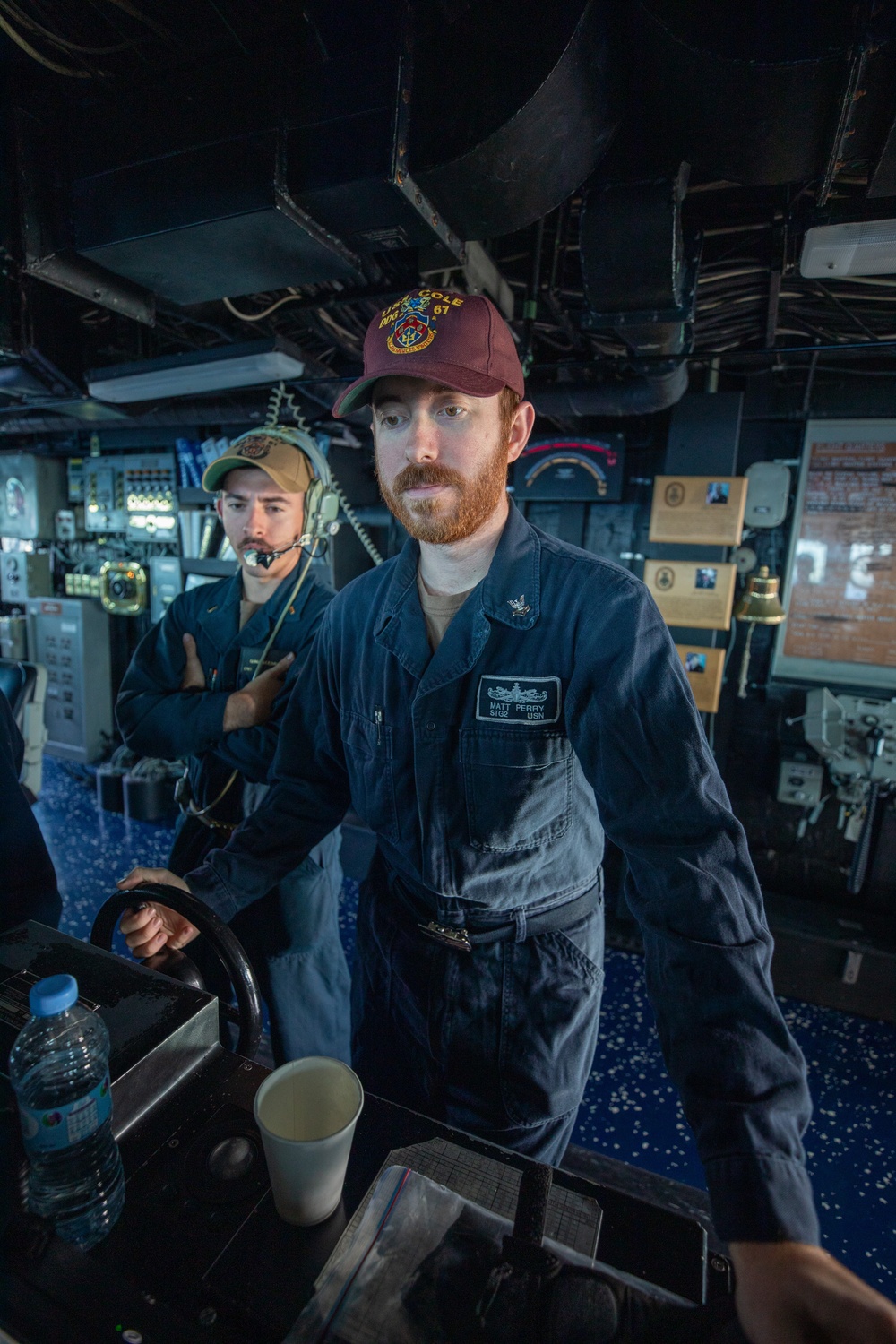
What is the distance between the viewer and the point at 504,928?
1363 mm

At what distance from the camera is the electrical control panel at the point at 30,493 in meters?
6.27

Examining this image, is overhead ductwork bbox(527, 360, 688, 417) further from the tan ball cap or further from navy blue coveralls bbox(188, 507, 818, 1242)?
navy blue coveralls bbox(188, 507, 818, 1242)

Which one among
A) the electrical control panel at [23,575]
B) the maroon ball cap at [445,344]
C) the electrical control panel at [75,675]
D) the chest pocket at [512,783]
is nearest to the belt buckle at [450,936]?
the chest pocket at [512,783]

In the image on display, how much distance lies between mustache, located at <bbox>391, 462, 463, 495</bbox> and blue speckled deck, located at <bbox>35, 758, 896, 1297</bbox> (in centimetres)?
245

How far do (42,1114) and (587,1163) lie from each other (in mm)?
2247

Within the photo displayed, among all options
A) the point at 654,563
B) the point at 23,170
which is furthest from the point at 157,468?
the point at 654,563

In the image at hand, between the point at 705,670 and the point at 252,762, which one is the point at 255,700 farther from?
the point at 705,670

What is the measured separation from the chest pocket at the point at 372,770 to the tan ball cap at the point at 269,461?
1.10 metres

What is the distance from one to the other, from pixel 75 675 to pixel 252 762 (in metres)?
4.88

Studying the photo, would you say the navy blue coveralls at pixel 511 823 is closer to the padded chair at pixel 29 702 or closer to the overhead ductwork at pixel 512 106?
the overhead ductwork at pixel 512 106

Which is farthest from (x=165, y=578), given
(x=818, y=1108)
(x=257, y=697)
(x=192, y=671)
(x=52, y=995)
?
(x=818, y=1108)

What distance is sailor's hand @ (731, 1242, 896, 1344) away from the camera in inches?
23.1

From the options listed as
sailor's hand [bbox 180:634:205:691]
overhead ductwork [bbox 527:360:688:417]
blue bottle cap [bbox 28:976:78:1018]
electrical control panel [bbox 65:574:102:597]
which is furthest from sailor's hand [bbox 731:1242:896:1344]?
electrical control panel [bbox 65:574:102:597]

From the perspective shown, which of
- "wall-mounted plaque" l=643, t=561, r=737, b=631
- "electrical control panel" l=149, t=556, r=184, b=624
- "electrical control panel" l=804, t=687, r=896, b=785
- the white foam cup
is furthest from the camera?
"electrical control panel" l=149, t=556, r=184, b=624
